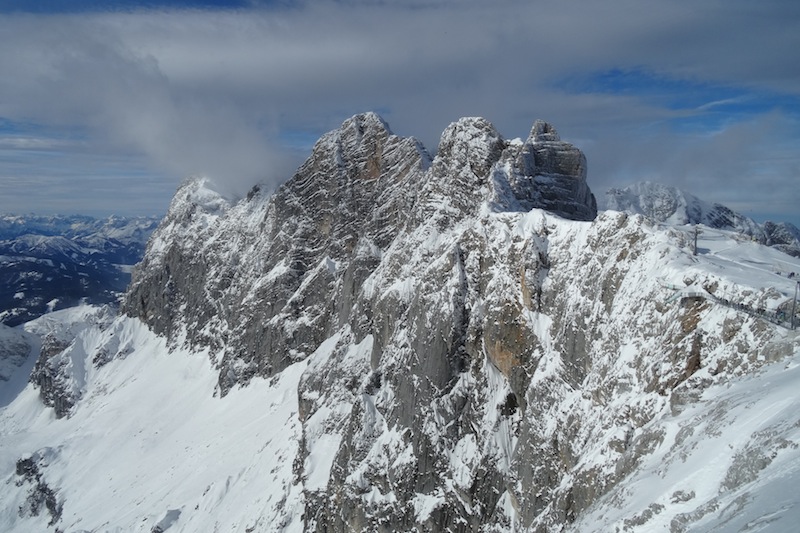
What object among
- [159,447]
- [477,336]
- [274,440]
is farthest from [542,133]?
[159,447]

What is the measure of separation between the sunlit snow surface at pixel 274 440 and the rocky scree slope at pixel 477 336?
715 mm

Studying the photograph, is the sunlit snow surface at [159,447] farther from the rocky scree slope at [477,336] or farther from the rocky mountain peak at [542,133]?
the rocky mountain peak at [542,133]

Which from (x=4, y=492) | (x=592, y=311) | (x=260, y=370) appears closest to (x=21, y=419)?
(x=4, y=492)

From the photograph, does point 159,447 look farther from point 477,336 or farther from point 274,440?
point 477,336

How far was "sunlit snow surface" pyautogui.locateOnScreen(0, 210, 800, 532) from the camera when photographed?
18.5 m

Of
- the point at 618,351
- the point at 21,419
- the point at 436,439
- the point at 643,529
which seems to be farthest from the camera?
the point at 21,419

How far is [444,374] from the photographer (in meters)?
57.5

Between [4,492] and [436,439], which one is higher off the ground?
[436,439]

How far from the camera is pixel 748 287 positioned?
28.3m

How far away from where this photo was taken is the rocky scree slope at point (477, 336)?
102 ft

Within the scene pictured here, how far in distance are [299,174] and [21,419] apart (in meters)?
120

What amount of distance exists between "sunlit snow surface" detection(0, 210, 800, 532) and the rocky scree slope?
72 cm

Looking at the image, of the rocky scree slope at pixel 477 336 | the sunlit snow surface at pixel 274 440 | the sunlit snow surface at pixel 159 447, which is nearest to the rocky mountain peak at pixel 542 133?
the rocky scree slope at pixel 477 336

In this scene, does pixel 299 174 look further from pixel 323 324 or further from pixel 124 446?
Answer: pixel 124 446
